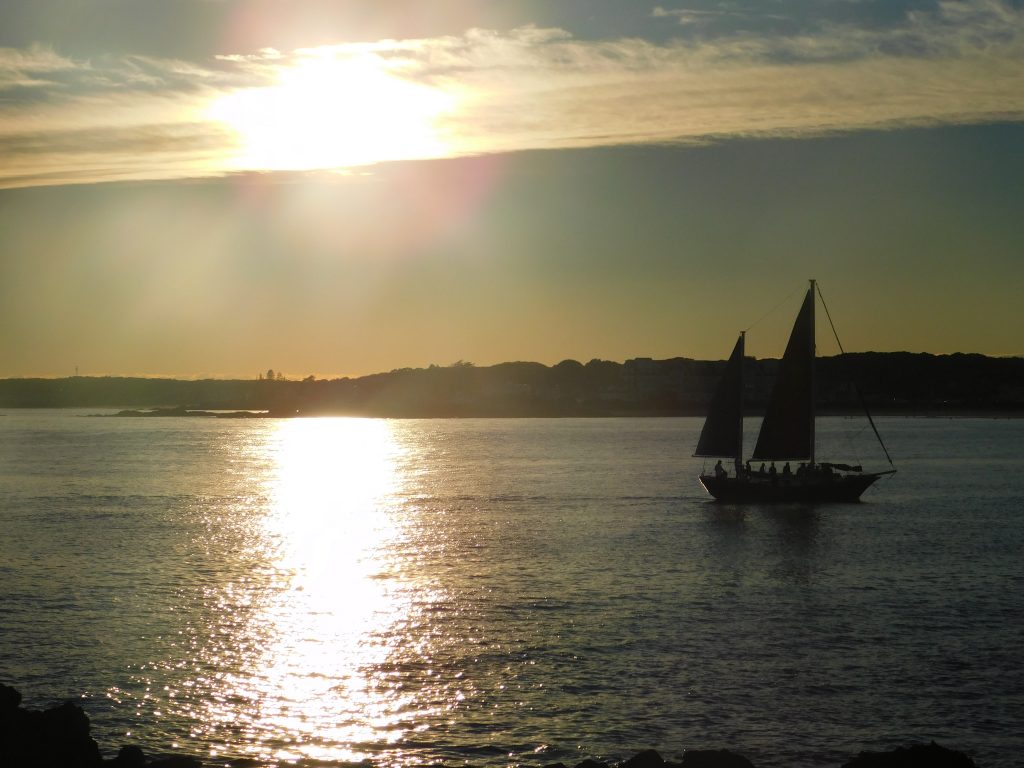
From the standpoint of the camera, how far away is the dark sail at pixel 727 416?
71.1 metres

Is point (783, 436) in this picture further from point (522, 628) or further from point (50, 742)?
point (50, 742)

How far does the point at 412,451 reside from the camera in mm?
161500

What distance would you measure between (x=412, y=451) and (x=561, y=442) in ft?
89.3

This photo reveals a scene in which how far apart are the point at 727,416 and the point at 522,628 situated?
1631 inches

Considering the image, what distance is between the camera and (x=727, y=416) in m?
71.4

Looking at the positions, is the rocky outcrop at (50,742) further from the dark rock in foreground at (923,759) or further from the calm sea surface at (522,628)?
the dark rock in foreground at (923,759)

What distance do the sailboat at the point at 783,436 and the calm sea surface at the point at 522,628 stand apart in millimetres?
1834

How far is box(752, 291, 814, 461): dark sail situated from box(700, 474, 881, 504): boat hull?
2195mm

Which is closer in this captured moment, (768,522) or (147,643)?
(147,643)

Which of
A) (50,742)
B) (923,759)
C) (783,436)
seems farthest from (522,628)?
(783,436)

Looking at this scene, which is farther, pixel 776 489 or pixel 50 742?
pixel 776 489

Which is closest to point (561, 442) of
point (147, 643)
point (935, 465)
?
point (935, 465)

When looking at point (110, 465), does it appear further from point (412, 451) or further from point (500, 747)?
point (500, 747)

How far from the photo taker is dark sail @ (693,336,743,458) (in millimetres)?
71125
